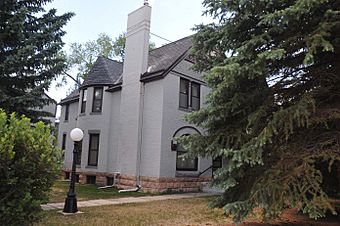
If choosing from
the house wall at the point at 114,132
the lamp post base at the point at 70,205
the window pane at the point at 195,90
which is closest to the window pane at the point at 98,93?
the house wall at the point at 114,132

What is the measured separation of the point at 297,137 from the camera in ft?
19.2

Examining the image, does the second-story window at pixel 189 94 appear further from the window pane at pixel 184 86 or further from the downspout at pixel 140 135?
the downspout at pixel 140 135

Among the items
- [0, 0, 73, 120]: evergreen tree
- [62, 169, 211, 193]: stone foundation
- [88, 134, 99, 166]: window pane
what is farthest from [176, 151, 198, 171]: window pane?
[0, 0, 73, 120]: evergreen tree

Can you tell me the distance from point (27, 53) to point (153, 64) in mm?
7297

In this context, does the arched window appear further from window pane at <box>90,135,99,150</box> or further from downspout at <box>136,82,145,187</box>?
window pane at <box>90,135,99,150</box>

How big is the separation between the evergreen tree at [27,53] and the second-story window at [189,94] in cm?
642

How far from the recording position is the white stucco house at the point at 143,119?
46.8 feet

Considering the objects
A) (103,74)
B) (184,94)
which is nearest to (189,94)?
(184,94)

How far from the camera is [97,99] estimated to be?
18.0 m

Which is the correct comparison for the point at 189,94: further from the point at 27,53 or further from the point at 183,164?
the point at 27,53

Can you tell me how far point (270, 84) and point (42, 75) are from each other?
306 inches

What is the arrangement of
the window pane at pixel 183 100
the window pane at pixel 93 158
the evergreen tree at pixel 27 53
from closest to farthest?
the evergreen tree at pixel 27 53 < the window pane at pixel 183 100 < the window pane at pixel 93 158

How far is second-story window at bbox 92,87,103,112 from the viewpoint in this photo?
17.9 meters

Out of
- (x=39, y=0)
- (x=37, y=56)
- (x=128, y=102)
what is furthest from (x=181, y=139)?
(x=128, y=102)
